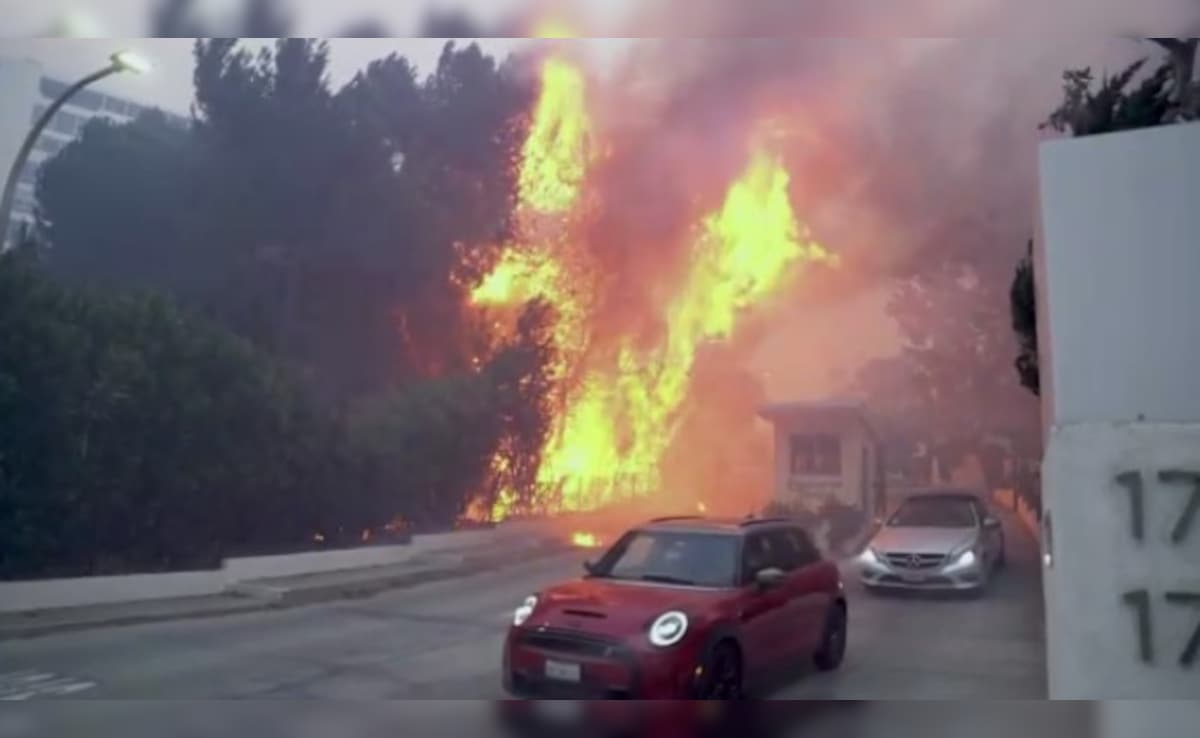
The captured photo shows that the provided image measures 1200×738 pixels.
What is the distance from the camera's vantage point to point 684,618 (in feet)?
17.8

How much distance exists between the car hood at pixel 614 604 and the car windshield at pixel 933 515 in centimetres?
124

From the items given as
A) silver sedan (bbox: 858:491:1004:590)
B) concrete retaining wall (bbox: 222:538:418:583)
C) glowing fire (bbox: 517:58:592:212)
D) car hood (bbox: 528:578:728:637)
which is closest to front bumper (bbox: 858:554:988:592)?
silver sedan (bbox: 858:491:1004:590)

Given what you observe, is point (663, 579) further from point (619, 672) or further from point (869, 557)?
point (869, 557)

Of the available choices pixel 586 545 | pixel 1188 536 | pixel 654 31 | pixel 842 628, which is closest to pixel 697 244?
pixel 654 31

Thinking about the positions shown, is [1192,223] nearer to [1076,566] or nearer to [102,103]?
[1076,566]

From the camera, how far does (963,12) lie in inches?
249

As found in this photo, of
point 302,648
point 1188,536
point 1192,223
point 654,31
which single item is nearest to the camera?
point 1188,536

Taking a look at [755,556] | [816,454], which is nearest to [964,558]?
[816,454]

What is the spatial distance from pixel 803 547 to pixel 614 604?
117 centimetres

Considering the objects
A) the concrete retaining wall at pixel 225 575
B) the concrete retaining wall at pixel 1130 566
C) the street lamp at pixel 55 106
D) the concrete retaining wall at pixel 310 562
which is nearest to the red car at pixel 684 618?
the concrete retaining wall at pixel 225 575

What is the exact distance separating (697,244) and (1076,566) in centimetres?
266

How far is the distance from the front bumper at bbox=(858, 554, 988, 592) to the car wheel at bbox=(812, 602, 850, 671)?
0.24m

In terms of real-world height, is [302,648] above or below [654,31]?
below

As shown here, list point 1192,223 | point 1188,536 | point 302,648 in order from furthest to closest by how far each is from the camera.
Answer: point 302,648
point 1192,223
point 1188,536
